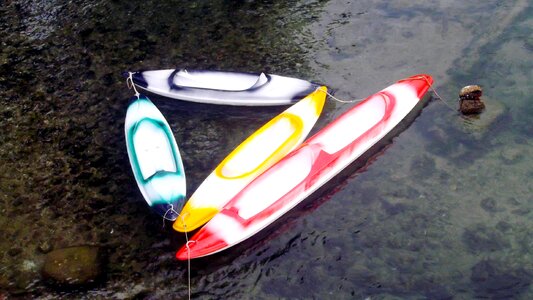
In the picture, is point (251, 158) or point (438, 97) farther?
point (438, 97)

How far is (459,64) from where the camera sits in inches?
256

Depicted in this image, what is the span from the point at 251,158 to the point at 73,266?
1851 millimetres

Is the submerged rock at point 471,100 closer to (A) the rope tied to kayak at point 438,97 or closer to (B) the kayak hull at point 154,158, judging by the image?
(A) the rope tied to kayak at point 438,97

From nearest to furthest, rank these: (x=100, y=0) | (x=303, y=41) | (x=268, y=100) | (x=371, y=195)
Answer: (x=371, y=195) < (x=268, y=100) < (x=303, y=41) < (x=100, y=0)

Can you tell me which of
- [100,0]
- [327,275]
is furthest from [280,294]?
[100,0]

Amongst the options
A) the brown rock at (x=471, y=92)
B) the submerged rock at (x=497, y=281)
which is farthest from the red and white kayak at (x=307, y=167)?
the submerged rock at (x=497, y=281)

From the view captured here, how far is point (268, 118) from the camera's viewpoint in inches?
240

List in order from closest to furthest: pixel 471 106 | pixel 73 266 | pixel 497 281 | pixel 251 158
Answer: pixel 497 281 < pixel 73 266 < pixel 251 158 < pixel 471 106

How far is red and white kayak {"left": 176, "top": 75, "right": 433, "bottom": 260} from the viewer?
4.62 metres

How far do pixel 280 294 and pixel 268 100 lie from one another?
240 centimetres

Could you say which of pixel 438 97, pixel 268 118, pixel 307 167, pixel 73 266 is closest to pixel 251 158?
pixel 307 167

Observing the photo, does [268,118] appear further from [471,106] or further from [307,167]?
[471,106]

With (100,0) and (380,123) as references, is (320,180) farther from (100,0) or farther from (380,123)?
(100,0)

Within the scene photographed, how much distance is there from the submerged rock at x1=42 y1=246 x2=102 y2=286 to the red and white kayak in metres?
0.72
